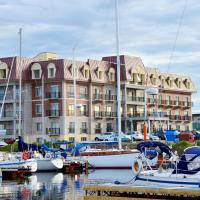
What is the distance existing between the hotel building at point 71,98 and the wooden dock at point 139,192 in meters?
63.8

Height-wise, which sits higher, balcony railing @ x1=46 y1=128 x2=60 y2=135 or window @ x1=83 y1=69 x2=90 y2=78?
window @ x1=83 y1=69 x2=90 y2=78

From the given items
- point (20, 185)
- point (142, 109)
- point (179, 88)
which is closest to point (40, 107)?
point (142, 109)

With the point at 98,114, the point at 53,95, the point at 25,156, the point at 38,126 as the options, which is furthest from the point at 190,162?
the point at 98,114

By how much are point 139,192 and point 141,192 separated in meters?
0.11

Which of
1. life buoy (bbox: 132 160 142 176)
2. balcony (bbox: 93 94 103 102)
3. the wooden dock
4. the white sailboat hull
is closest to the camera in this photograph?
the wooden dock

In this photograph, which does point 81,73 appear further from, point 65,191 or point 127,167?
point 65,191

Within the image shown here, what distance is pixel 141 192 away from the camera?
74.8 ft

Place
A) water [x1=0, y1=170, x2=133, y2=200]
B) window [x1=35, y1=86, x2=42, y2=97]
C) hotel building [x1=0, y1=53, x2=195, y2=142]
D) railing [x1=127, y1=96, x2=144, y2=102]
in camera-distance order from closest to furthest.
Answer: water [x1=0, y1=170, x2=133, y2=200], hotel building [x1=0, y1=53, x2=195, y2=142], window [x1=35, y1=86, x2=42, y2=97], railing [x1=127, y1=96, x2=144, y2=102]

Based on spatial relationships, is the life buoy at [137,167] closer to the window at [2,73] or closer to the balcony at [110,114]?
the balcony at [110,114]

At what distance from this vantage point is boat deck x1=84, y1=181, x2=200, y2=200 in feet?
71.1

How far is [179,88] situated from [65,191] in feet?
257

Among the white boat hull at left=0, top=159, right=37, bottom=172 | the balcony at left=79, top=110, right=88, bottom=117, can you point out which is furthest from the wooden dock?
the balcony at left=79, top=110, right=88, bottom=117

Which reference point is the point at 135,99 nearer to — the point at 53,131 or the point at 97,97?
the point at 97,97

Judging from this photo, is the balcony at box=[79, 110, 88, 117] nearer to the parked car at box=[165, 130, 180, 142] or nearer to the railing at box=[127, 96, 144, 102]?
the railing at box=[127, 96, 144, 102]
